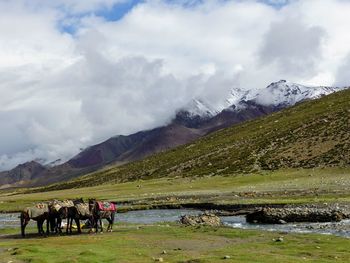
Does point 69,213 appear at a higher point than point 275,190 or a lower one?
higher

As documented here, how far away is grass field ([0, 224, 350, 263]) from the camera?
93.2 ft

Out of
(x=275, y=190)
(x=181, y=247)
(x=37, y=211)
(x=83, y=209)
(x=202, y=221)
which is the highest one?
(x=37, y=211)

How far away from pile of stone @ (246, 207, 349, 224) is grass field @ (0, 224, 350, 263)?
7435 millimetres

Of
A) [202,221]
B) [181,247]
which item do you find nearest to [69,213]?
[202,221]

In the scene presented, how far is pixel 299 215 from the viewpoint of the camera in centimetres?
4866

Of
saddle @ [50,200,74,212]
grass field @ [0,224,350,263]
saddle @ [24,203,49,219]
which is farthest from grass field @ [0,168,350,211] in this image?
saddle @ [24,203,49,219]

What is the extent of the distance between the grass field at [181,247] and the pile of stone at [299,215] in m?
7.44

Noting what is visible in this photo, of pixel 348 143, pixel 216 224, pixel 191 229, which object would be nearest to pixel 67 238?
pixel 191 229

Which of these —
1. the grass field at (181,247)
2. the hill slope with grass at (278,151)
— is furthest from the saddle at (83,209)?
the hill slope with grass at (278,151)

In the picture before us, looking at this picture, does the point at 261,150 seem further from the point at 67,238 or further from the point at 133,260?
the point at 133,260

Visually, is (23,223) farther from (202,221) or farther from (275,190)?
(275,190)

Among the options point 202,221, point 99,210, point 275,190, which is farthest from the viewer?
point 275,190

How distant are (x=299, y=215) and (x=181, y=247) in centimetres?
1820

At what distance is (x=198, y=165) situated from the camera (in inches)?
6580
